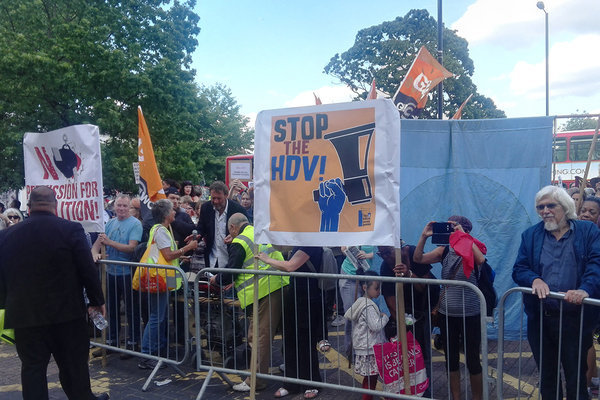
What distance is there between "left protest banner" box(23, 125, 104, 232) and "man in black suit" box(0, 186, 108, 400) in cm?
141

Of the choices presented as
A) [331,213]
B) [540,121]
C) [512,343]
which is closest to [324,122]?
[331,213]

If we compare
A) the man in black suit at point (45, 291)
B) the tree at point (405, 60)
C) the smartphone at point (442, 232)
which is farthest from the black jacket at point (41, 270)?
the tree at point (405, 60)

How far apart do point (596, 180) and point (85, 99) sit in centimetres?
1685

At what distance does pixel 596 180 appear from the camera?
10.7 m

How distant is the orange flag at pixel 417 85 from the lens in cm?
805

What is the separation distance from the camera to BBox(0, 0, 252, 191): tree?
59.1 feet

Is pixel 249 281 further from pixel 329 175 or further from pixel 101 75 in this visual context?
pixel 101 75

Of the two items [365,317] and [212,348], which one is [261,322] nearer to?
[212,348]

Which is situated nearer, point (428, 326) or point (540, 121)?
point (428, 326)

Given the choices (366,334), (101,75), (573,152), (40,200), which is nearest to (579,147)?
(573,152)

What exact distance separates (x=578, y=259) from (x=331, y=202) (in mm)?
1881

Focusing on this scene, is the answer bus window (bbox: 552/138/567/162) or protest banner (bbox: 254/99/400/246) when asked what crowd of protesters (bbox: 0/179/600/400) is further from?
bus window (bbox: 552/138/567/162)

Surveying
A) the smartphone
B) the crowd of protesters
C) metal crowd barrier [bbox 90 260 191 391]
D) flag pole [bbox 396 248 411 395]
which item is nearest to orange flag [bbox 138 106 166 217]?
the crowd of protesters

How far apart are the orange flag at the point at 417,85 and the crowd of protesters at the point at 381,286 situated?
2556 mm
